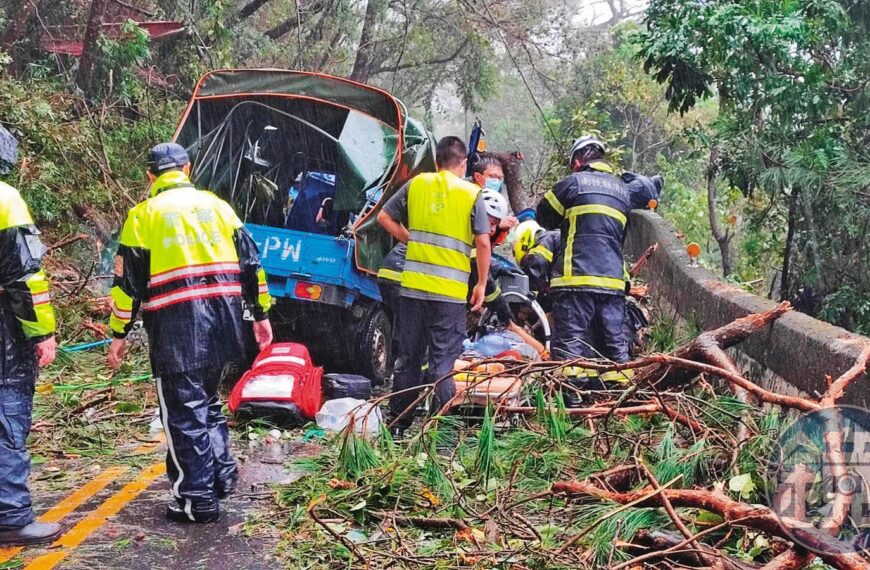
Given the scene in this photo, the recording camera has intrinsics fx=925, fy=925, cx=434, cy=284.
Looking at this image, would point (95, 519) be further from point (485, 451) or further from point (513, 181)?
point (513, 181)

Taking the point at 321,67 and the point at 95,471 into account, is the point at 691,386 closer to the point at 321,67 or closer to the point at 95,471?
the point at 95,471

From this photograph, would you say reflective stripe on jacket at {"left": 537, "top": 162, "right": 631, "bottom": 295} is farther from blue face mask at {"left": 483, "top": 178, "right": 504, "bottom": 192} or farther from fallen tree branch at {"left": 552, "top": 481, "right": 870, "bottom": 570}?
fallen tree branch at {"left": 552, "top": 481, "right": 870, "bottom": 570}

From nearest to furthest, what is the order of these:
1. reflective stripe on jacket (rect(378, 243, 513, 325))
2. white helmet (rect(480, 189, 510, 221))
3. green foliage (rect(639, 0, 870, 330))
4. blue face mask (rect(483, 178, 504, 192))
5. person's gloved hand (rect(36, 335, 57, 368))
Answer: person's gloved hand (rect(36, 335, 57, 368)), white helmet (rect(480, 189, 510, 221)), reflective stripe on jacket (rect(378, 243, 513, 325)), blue face mask (rect(483, 178, 504, 192)), green foliage (rect(639, 0, 870, 330))

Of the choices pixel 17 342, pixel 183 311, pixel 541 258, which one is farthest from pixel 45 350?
pixel 541 258

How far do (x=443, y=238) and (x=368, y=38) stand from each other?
15.8 meters

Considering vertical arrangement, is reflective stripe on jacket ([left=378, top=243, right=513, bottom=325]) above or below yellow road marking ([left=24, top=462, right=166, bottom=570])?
above

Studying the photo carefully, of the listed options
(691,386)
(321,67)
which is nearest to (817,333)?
(691,386)

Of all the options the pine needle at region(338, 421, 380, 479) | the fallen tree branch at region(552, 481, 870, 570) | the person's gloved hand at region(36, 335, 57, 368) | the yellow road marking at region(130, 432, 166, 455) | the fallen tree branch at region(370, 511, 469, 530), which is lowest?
the yellow road marking at region(130, 432, 166, 455)

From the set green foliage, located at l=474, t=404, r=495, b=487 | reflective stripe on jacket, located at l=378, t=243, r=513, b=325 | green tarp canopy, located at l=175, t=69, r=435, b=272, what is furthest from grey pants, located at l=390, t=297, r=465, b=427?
green tarp canopy, located at l=175, t=69, r=435, b=272

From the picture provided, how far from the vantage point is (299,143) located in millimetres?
8961

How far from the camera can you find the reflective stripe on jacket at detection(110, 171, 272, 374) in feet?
14.9

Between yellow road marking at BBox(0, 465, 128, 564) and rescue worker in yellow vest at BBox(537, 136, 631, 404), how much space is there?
9.41ft

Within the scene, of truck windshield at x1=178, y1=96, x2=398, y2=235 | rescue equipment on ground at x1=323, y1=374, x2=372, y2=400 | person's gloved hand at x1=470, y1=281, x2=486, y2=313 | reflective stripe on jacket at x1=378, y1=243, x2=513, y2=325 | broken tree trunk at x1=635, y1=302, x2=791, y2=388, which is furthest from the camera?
truck windshield at x1=178, y1=96, x2=398, y2=235

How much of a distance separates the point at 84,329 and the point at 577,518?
6.07 m
